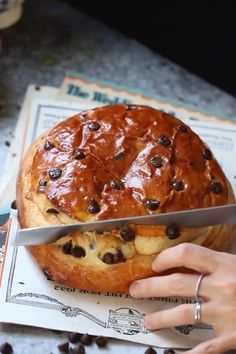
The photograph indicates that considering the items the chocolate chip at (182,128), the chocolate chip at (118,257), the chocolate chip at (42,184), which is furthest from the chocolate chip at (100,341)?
the chocolate chip at (182,128)

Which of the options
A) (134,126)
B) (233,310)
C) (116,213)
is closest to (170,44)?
(134,126)

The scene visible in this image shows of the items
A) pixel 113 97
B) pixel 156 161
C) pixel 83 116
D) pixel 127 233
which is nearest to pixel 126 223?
pixel 127 233

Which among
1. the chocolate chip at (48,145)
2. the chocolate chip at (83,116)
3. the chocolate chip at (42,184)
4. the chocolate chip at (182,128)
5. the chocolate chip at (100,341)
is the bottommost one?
the chocolate chip at (100,341)

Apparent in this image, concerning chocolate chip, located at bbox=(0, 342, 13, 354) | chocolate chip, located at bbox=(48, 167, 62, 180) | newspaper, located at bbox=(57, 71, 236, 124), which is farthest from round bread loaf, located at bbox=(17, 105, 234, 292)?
newspaper, located at bbox=(57, 71, 236, 124)

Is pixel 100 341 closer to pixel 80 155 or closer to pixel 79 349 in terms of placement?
pixel 79 349

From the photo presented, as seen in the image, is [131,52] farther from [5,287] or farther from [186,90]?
[5,287]

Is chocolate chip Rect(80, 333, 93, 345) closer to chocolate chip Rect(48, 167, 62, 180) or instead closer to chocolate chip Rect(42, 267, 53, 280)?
chocolate chip Rect(42, 267, 53, 280)

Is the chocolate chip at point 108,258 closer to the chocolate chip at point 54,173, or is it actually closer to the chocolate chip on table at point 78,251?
the chocolate chip on table at point 78,251

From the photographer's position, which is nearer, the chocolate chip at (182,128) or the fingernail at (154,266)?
the fingernail at (154,266)
